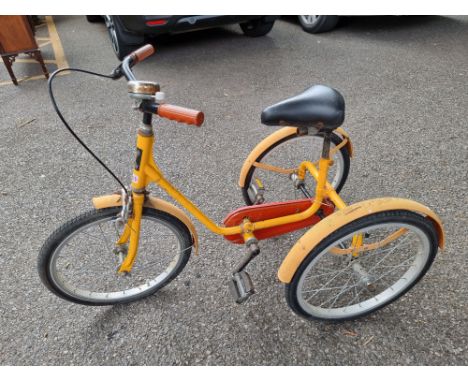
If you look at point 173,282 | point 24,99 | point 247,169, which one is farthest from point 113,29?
point 173,282

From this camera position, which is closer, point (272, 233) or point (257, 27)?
point (272, 233)

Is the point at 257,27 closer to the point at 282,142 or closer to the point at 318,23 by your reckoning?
the point at 318,23

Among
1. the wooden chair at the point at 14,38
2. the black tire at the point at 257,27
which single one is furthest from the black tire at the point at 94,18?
the black tire at the point at 257,27

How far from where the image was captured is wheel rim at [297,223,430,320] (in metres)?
1.55

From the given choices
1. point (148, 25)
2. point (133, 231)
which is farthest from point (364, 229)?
point (148, 25)

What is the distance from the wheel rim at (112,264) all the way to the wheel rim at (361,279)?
2.49 ft

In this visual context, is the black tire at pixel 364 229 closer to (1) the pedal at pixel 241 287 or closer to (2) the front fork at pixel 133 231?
(1) the pedal at pixel 241 287

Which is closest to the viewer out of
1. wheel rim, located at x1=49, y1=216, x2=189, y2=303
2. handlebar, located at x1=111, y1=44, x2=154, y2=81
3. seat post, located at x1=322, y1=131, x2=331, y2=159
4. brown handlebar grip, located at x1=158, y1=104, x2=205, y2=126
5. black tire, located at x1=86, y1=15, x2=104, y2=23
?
brown handlebar grip, located at x1=158, y1=104, x2=205, y2=126

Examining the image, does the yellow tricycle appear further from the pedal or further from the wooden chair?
the wooden chair

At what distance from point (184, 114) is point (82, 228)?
0.76 m

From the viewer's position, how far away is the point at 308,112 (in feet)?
4.40

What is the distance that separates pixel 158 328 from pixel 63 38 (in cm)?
560

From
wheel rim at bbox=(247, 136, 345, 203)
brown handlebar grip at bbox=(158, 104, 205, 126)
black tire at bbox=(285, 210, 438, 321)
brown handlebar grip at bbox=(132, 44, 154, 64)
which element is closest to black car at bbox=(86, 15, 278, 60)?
wheel rim at bbox=(247, 136, 345, 203)

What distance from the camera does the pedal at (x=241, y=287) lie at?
160 cm
